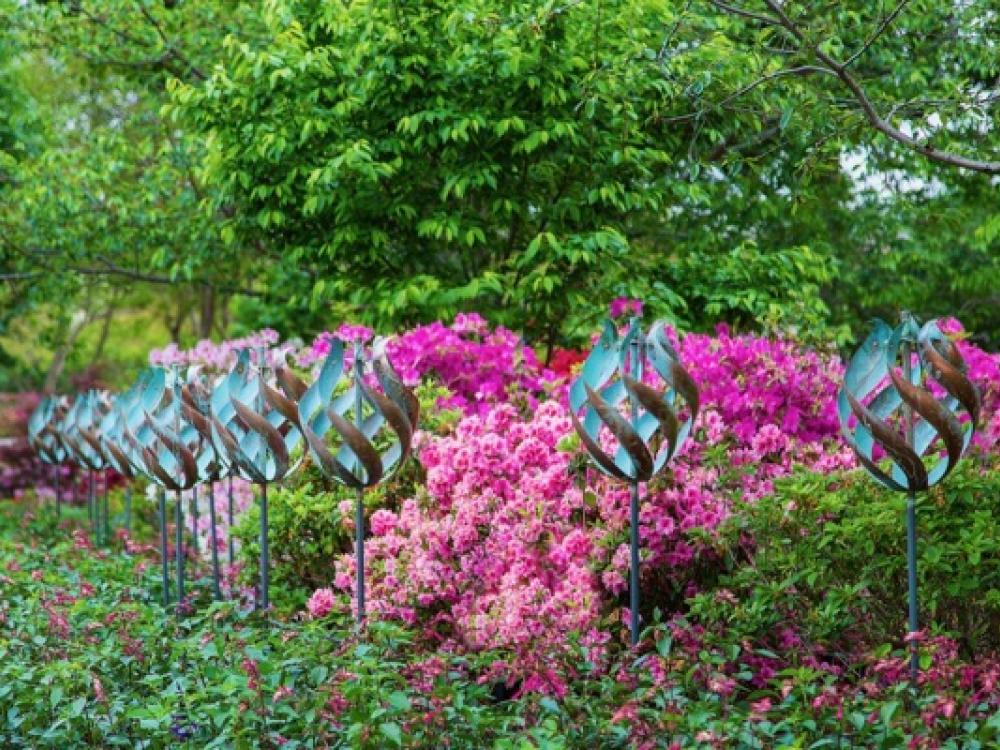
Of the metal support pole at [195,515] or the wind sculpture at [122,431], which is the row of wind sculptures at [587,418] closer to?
the wind sculpture at [122,431]

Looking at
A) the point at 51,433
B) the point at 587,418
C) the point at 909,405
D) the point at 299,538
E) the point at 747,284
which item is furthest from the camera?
the point at 51,433

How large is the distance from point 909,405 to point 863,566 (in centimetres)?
63

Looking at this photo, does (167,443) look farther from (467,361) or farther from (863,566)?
(863,566)

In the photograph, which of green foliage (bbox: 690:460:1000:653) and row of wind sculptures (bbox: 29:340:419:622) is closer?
green foliage (bbox: 690:460:1000:653)

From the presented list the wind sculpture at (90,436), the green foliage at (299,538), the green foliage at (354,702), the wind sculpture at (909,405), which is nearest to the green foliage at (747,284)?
the green foliage at (299,538)

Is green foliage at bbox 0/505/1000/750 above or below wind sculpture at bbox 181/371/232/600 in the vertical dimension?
below

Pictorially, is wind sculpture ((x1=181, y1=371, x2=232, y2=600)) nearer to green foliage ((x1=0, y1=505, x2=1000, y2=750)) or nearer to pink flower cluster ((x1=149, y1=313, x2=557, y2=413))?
green foliage ((x1=0, y1=505, x2=1000, y2=750))

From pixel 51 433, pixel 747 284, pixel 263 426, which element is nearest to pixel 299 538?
pixel 263 426

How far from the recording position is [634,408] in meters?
4.04

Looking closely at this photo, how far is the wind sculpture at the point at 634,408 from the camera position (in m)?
3.94

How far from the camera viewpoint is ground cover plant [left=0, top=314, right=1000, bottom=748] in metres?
3.24

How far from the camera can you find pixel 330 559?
19.9ft

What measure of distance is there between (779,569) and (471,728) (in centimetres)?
118

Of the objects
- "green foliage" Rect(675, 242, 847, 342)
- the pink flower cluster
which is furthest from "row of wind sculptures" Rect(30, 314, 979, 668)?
"green foliage" Rect(675, 242, 847, 342)
